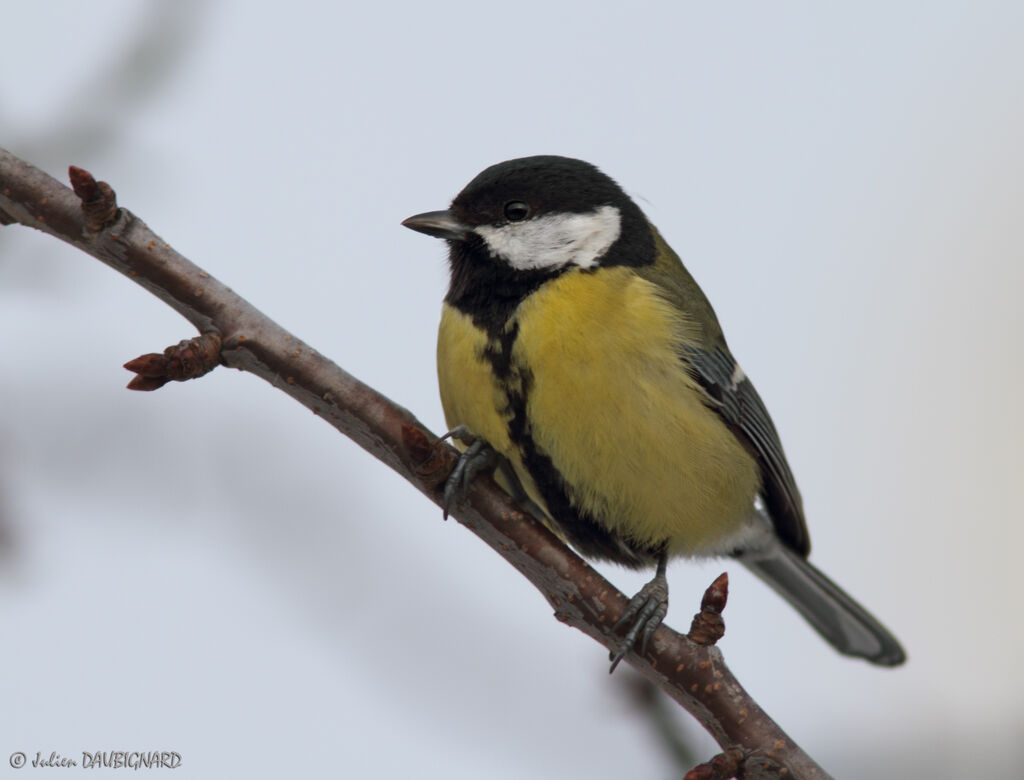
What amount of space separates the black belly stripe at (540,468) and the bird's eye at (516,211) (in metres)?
0.50

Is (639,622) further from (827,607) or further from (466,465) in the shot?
(827,607)

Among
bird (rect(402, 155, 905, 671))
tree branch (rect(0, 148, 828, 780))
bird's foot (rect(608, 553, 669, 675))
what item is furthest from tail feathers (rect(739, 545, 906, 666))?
tree branch (rect(0, 148, 828, 780))

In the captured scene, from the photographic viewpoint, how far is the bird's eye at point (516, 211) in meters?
3.57

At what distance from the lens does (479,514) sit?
291cm

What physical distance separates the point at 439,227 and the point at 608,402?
0.90 metres

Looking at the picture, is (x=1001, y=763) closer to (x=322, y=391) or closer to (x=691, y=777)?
(x=691, y=777)

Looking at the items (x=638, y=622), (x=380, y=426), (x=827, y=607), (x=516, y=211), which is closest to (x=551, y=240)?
(x=516, y=211)

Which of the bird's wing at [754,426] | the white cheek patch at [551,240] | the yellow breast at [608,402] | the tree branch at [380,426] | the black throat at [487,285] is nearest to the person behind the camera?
the tree branch at [380,426]

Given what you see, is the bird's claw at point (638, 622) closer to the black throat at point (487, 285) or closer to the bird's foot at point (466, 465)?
the bird's foot at point (466, 465)

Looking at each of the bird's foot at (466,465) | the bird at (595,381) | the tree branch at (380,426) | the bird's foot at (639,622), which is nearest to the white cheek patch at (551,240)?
the bird at (595,381)

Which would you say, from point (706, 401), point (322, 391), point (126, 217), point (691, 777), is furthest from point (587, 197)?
point (691, 777)

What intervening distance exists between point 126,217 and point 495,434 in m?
1.22

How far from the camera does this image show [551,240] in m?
3.53

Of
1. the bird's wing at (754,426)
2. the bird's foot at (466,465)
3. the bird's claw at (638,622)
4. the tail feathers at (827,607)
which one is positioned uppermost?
the bird's wing at (754,426)
